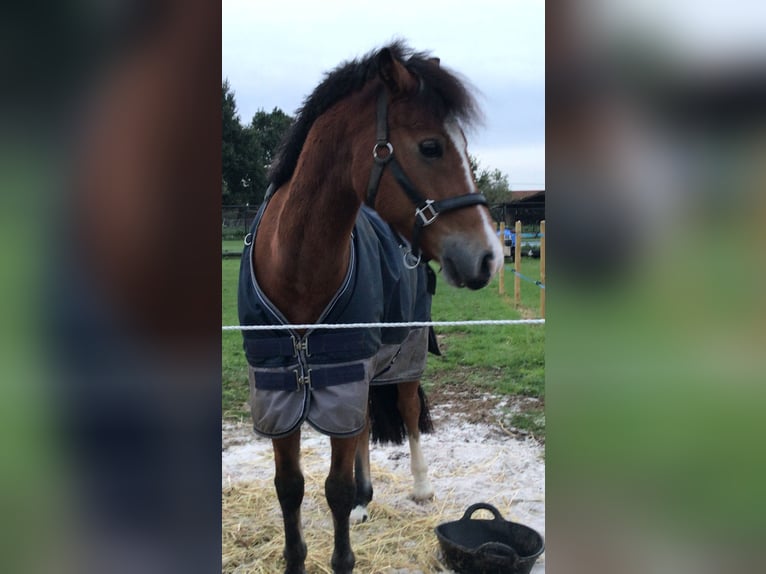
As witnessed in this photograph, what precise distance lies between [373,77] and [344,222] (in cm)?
44

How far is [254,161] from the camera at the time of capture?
2.06 m

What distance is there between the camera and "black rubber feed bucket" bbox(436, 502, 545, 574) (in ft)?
6.63

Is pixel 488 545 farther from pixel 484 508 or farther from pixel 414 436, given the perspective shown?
pixel 414 436

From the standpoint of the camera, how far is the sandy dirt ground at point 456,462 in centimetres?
264

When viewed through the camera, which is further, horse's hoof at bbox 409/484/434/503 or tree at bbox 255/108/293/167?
horse's hoof at bbox 409/484/434/503

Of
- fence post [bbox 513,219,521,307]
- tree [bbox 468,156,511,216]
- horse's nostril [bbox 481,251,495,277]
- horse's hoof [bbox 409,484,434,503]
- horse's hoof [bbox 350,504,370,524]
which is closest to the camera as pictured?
horse's nostril [bbox 481,251,495,277]

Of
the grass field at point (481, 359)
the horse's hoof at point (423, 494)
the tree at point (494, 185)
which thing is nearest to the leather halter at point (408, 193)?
the tree at point (494, 185)

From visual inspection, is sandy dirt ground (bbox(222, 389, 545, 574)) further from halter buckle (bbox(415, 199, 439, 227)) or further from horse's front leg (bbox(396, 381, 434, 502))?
halter buckle (bbox(415, 199, 439, 227))

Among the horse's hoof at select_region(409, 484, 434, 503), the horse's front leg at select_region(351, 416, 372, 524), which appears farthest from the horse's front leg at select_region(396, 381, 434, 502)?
the horse's front leg at select_region(351, 416, 372, 524)

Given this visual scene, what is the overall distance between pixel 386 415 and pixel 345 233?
110 cm

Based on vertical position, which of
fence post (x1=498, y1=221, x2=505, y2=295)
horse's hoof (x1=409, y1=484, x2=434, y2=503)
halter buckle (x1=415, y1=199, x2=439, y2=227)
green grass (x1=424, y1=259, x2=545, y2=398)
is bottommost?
horse's hoof (x1=409, y1=484, x2=434, y2=503)
